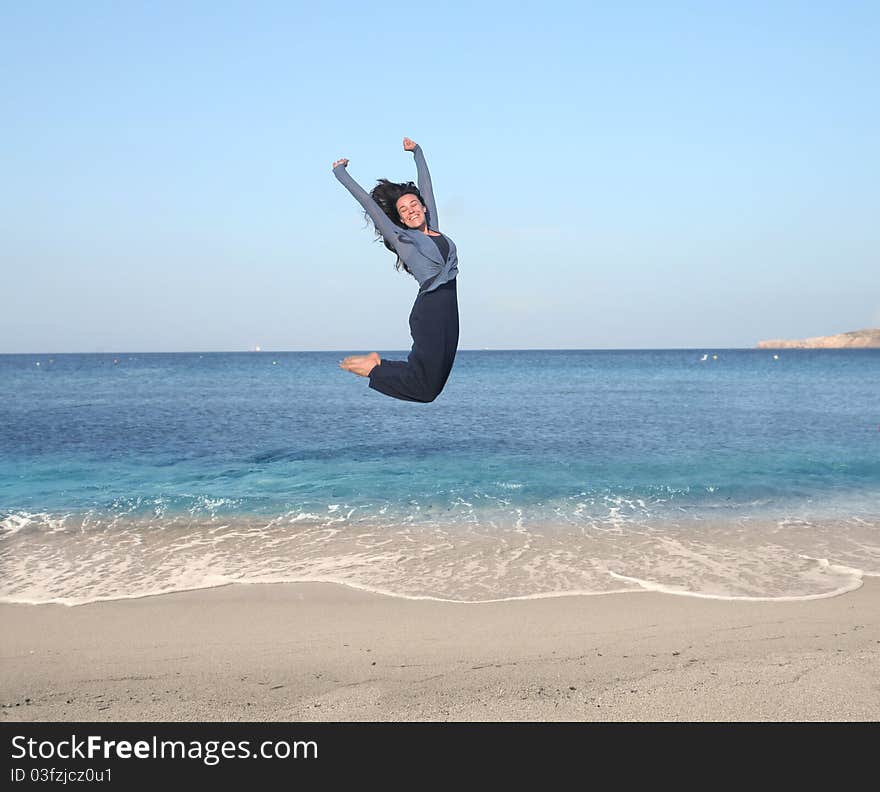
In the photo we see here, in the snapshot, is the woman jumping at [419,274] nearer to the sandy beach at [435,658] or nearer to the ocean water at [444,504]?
the sandy beach at [435,658]

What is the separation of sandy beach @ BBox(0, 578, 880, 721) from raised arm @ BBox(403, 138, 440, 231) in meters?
3.91

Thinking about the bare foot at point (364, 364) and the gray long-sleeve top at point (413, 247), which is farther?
the bare foot at point (364, 364)

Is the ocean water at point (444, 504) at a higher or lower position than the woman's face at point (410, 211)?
lower

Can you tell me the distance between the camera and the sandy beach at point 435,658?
21.1ft

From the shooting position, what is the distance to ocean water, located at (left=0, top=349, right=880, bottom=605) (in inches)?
419

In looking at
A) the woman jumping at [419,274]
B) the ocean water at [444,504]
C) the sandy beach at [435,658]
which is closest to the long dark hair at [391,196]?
the woman jumping at [419,274]

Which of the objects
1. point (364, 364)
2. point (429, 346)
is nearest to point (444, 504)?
point (364, 364)

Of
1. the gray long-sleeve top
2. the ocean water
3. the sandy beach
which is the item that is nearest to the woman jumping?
the gray long-sleeve top

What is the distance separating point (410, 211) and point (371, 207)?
1.03 ft

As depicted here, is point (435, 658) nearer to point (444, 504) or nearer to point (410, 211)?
point (410, 211)

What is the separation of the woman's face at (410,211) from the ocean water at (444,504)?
5.39 m

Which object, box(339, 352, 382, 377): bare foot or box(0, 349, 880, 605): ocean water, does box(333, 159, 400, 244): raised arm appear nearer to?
box(339, 352, 382, 377): bare foot

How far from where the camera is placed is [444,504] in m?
16.0
